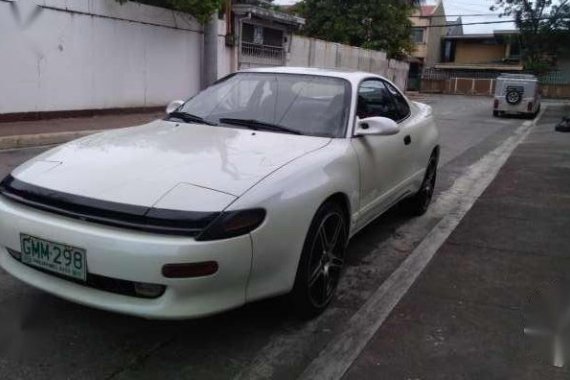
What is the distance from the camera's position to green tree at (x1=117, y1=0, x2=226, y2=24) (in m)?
14.5

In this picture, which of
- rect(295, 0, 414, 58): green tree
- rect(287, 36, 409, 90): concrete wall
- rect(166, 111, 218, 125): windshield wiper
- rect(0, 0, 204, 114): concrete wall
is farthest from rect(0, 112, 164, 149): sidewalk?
rect(295, 0, 414, 58): green tree

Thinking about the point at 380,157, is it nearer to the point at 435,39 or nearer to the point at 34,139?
the point at 34,139

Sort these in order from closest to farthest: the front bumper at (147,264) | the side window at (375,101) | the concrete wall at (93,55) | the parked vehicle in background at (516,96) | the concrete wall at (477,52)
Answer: the front bumper at (147,264)
the side window at (375,101)
the concrete wall at (93,55)
the parked vehicle in background at (516,96)
the concrete wall at (477,52)

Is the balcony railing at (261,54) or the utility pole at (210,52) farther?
the balcony railing at (261,54)

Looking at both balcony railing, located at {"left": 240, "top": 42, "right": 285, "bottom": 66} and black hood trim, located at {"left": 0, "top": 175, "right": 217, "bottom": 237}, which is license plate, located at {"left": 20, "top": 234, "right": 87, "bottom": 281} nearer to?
black hood trim, located at {"left": 0, "top": 175, "right": 217, "bottom": 237}

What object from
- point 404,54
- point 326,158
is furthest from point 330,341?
point 404,54

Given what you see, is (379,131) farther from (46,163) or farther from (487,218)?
(487,218)

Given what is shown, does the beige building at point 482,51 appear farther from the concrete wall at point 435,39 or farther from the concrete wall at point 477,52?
the concrete wall at point 435,39

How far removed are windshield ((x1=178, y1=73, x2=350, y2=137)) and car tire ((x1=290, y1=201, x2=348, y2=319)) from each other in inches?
26.9

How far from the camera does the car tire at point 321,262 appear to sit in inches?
127

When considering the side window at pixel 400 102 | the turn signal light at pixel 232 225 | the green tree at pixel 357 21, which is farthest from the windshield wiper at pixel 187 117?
the green tree at pixel 357 21

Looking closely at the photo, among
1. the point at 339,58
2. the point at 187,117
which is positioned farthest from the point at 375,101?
the point at 339,58

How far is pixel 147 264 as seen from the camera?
2.62 m

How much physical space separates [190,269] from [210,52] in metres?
14.6
